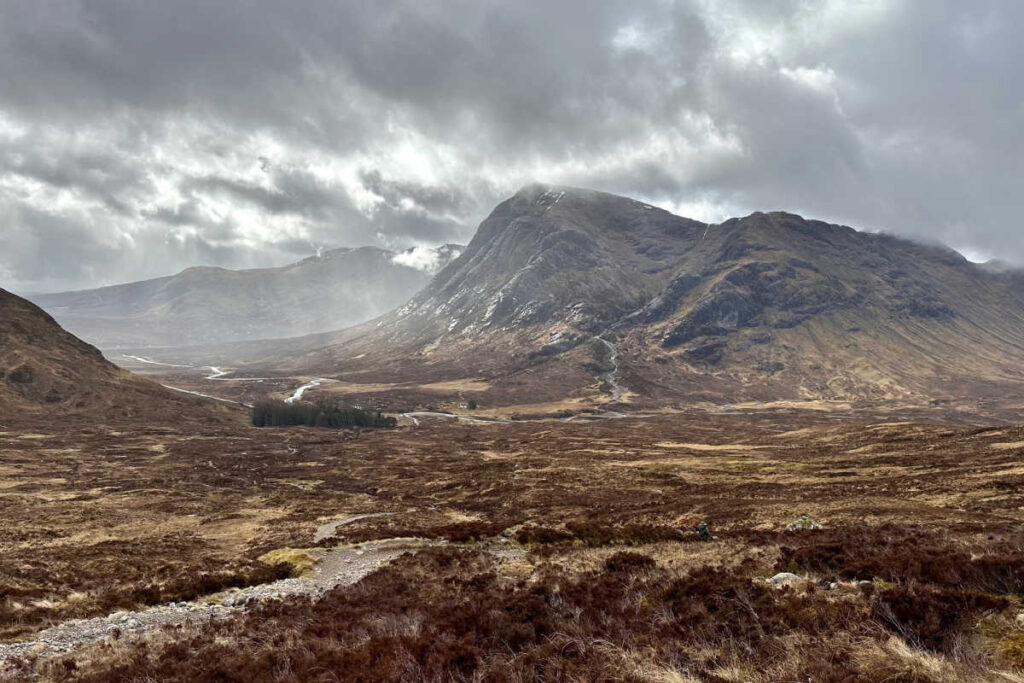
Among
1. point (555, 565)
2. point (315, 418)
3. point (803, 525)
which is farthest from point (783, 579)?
point (315, 418)

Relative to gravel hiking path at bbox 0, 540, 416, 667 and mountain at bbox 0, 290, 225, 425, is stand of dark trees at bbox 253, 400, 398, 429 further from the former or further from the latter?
gravel hiking path at bbox 0, 540, 416, 667

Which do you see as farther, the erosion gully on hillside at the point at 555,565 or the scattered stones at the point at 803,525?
the scattered stones at the point at 803,525

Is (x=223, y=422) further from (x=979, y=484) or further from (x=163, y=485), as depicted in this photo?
(x=979, y=484)

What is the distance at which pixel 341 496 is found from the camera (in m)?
52.8

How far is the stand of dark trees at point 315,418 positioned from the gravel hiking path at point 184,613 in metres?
121

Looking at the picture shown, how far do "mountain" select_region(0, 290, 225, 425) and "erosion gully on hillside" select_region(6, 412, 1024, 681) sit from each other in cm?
6887

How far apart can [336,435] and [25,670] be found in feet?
369

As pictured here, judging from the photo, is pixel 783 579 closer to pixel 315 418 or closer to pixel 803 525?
pixel 803 525

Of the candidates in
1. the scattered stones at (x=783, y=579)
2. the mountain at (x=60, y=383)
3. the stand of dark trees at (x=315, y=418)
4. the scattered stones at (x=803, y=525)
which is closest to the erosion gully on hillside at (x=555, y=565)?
the scattered stones at (x=783, y=579)

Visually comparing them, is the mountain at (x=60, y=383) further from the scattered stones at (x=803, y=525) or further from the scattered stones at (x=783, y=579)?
the scattered stones at (x=783, y=579)

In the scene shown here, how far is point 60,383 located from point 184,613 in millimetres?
159129

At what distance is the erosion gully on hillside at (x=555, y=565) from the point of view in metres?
8.43

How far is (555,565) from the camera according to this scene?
1966 cm

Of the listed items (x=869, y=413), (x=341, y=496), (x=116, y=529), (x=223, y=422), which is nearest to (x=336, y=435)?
(x=223, y=422)
